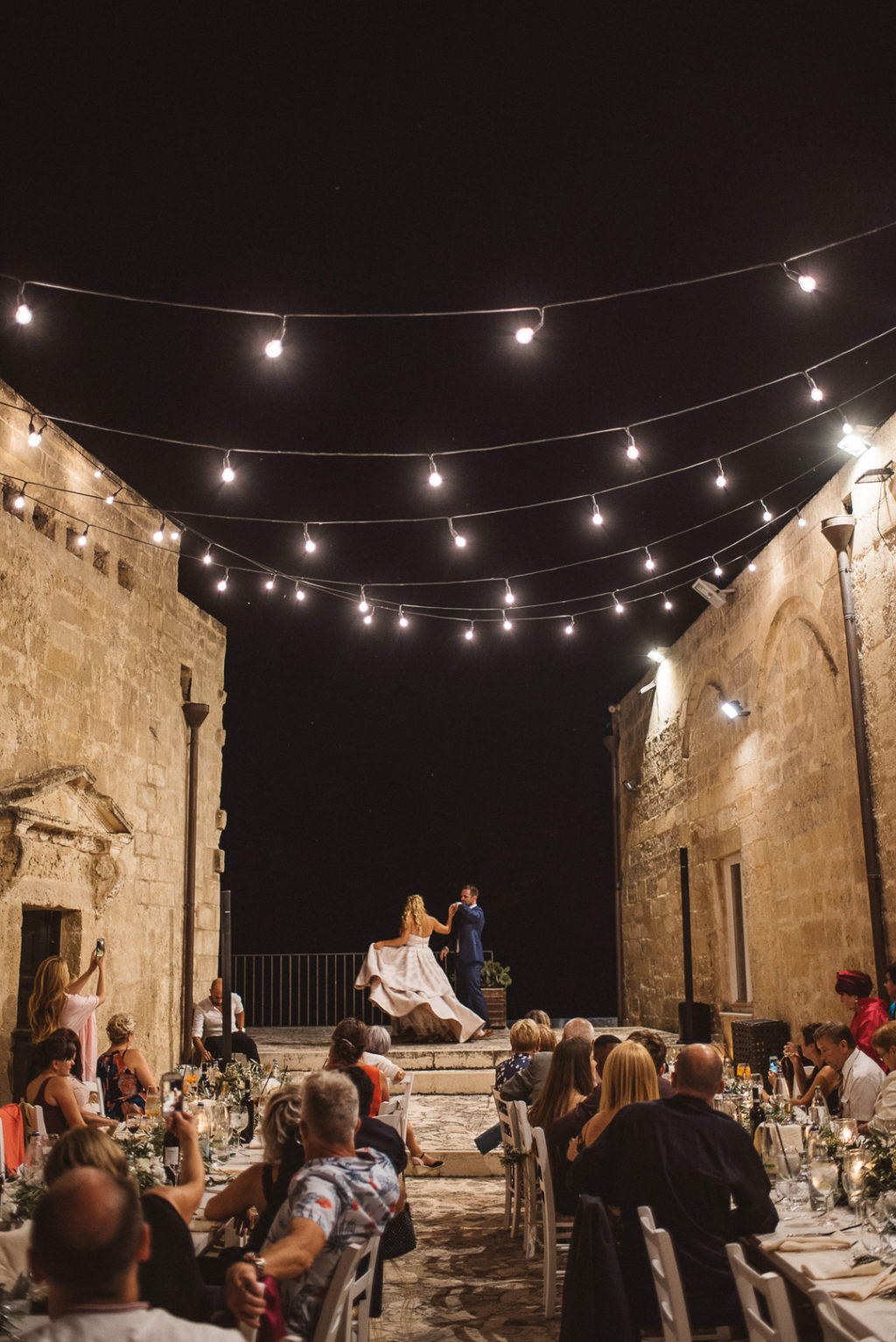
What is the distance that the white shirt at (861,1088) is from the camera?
14.5 feet

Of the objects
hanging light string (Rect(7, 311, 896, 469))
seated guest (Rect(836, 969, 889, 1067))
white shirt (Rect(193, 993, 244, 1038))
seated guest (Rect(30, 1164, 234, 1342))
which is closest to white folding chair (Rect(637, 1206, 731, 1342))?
seated guest (Rect(30, 1164, 234, 1342))

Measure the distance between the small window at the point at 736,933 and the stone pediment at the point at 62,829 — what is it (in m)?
5.62

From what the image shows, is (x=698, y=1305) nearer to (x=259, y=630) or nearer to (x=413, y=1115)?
(x=413, y=1115)

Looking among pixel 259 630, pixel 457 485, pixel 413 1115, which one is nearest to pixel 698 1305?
pixel 413 1115

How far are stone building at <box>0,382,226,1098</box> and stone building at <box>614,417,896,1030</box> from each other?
501 centimetres

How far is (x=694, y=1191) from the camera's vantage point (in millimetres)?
2928

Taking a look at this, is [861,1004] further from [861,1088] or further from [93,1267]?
[93,1267]

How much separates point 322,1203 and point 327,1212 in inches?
0.9

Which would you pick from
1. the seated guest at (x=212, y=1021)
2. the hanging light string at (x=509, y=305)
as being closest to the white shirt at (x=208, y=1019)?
the seated guest at (x=212, y=1021)


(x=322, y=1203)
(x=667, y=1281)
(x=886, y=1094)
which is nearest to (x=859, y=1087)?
(x=886, y=1094)

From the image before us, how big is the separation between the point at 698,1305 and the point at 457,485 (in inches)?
268

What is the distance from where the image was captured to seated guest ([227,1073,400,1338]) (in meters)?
2.45

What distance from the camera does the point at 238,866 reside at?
15.6 meters

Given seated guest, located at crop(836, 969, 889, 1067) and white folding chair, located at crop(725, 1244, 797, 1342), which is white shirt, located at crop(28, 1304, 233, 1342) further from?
seated guest, located at crop(836, 969, 889, 1067)
